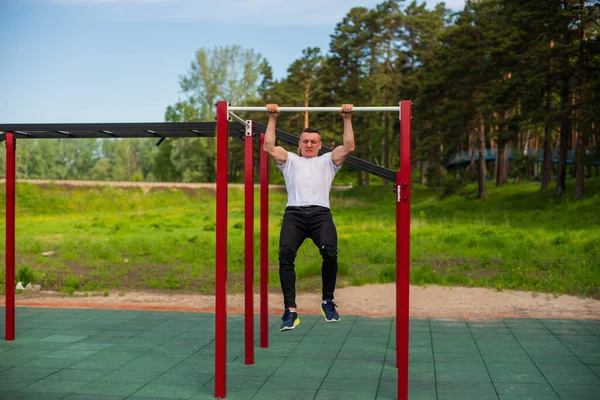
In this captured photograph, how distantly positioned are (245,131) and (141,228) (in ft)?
67.4

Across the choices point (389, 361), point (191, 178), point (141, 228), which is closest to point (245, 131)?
point (389, 361)

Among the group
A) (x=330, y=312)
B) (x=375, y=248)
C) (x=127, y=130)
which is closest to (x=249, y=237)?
(x=330, y=312)

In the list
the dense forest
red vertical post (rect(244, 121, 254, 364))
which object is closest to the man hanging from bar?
red vertical post (rect(244, 121, 254, 364))

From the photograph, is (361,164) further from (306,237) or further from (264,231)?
(264,231)

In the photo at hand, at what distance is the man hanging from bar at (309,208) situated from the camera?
531 cm

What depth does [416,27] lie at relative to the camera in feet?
126

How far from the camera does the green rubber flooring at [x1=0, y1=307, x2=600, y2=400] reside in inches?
205

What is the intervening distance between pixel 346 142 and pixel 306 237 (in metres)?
0.80

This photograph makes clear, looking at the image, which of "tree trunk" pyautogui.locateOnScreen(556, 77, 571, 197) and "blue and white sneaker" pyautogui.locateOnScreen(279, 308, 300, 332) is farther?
"tree trunk" pyautogui.locateOnScreen(556, 77, 571, 197)

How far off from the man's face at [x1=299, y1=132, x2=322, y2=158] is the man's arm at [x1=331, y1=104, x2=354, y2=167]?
162mm

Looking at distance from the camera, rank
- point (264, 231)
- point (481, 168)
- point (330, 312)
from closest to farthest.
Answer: point (330, 312) → point (264, 231) → point (481, 168)

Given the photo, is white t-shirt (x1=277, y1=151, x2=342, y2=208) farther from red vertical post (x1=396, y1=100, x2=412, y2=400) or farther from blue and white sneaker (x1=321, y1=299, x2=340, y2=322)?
blue and white sneaker (x1=321, y1=299, x2=340, y2=322)

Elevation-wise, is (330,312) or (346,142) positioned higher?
(346,142)

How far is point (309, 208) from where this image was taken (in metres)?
5.41
